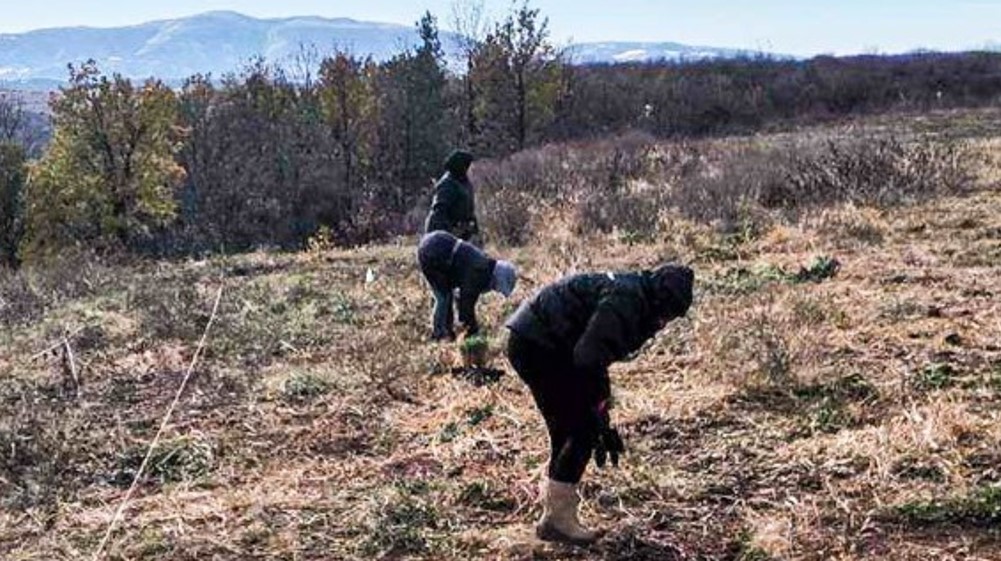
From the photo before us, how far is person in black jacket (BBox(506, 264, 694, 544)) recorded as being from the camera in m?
3.99

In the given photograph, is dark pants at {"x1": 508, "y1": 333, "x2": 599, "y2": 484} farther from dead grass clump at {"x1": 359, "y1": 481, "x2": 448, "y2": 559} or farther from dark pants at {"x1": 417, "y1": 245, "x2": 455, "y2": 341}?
dark pants at {"x1": 417, "y1": 245, "x2": 455, "y2": 341}

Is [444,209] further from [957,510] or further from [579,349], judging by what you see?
[957,510]

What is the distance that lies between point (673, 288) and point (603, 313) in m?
0.28

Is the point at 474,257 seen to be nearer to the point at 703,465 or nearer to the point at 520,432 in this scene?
the point at 520,432

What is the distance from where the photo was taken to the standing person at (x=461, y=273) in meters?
7.44

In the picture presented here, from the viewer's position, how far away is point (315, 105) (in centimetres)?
4969

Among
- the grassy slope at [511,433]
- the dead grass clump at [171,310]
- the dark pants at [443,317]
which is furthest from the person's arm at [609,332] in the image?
the dead grass clump at [171,310]

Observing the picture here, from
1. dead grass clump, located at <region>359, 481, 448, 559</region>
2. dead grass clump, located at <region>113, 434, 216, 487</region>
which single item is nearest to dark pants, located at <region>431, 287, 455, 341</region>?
dead grass clump, located at <region>113, 434, 216, 487</region>

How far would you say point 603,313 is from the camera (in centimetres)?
400

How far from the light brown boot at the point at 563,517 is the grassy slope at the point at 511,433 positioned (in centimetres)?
9

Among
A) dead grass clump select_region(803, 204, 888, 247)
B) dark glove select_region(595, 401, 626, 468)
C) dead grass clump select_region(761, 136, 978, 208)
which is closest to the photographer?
dark glove select_region(595, 401, 626, 468)

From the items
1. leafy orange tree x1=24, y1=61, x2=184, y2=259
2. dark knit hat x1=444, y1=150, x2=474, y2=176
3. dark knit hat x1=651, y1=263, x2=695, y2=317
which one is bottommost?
leafy orange tree x1=24, y1=61, x2=184, y2=259

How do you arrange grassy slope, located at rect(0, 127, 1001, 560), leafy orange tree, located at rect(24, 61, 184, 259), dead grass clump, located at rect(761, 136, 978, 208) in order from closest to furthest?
grassy slope, located at rect(0, 127, 1001, 560)
dead grass clump, located at rect(761, 136, 978, 208)
leafy orange tree, located at rect(24, 61, 184, 259)

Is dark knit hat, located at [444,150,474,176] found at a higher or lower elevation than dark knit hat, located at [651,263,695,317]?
higher
